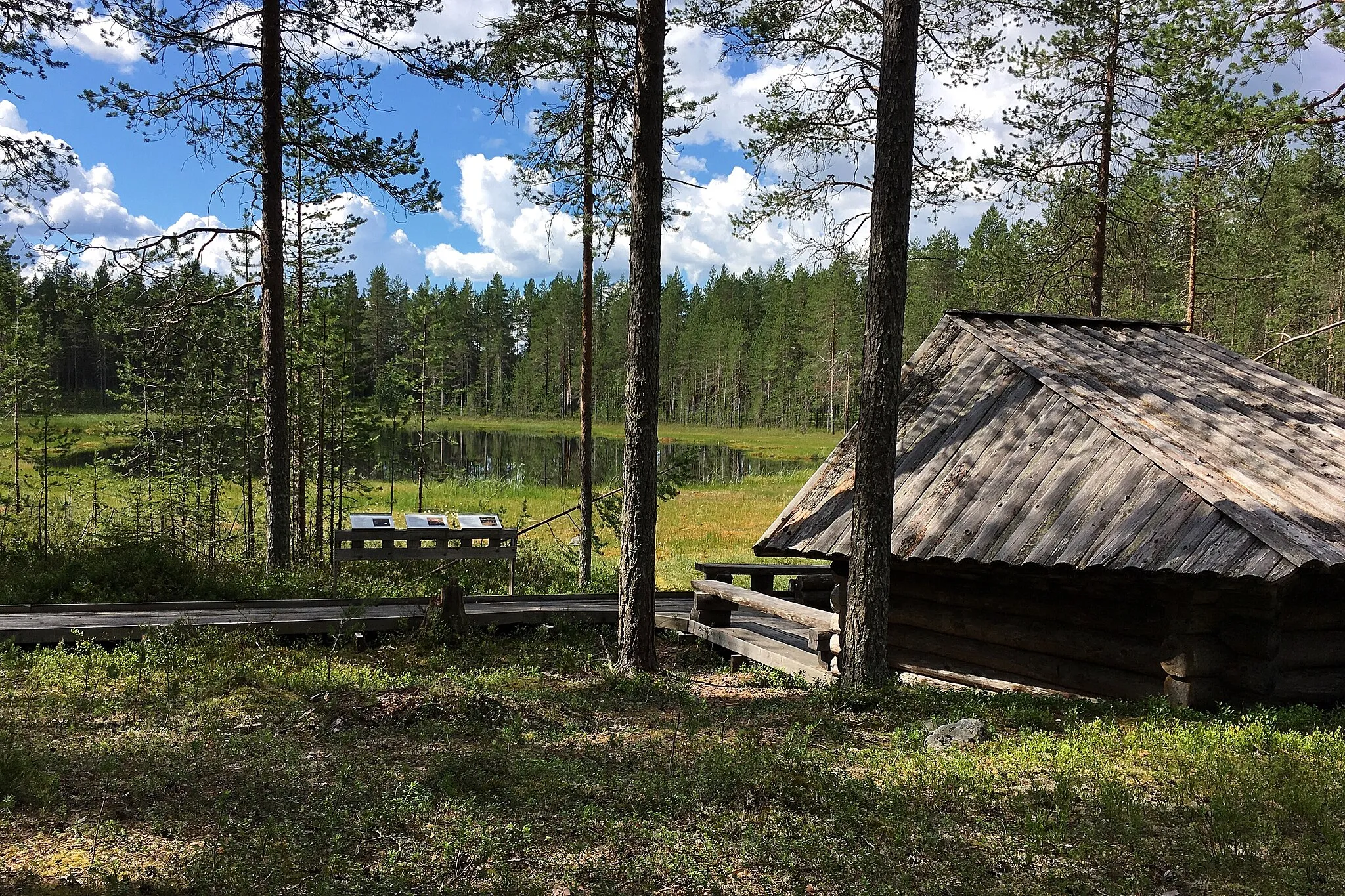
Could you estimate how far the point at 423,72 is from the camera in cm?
1494

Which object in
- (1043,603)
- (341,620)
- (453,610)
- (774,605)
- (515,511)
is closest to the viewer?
(1043,603)

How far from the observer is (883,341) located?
29.4 feet

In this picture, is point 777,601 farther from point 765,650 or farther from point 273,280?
point 273,280

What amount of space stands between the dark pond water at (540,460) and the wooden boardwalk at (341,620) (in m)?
11.3

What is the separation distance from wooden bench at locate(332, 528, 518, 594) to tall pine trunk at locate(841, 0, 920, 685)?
718 centimetres

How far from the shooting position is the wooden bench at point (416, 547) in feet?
45.8

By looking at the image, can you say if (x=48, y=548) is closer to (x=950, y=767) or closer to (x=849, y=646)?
(x=849, y=646)

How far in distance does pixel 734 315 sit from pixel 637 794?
105 meters

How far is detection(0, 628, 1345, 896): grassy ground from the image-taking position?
477cm

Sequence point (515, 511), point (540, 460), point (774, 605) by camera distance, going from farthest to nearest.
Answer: point (540, 460) → point (515, 511) → point (774, 605)

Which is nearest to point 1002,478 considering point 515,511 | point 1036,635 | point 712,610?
point 1036,635

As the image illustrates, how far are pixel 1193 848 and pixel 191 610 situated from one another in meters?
12.3

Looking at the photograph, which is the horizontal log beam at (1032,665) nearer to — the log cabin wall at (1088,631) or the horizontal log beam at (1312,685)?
the log cabin wall at (1088,631)

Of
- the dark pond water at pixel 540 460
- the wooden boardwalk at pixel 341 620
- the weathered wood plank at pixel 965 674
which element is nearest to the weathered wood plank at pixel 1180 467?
the weathered wood plank at pixel 965 674
